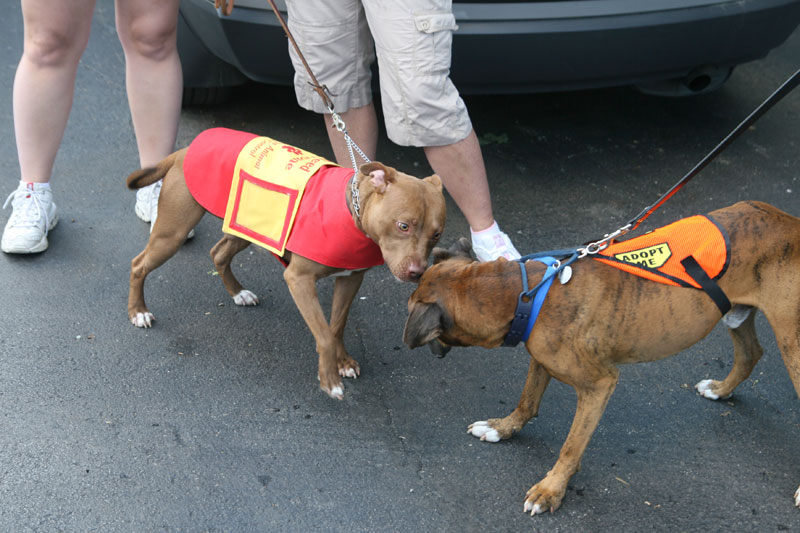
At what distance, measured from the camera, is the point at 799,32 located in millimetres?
6852

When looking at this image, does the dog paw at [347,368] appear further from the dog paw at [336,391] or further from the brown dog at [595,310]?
the brown dog at [595,310]

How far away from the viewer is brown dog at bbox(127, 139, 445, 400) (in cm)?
308

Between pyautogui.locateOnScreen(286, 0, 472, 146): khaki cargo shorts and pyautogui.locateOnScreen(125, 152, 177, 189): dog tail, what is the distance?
82cm

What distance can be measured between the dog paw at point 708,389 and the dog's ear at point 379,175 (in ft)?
5.49

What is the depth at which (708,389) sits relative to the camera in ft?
11.4

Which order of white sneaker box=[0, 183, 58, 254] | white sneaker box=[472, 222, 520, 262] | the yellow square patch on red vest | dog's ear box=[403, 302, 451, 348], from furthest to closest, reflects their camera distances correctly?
white sneaker box=[0, 183, 58, 254], white sneaker box=[472, 222, 520, 262], the yellow square patch on red vest, dog's ear box=[403, 302, 451, 348]

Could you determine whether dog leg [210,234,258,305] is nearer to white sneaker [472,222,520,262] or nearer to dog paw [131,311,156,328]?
dog paw [131,311,156,328]

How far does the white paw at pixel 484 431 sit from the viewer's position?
10.7ft

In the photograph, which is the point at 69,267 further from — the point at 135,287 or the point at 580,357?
the point at 580,357

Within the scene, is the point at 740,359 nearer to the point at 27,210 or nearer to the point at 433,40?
the point at 433,40

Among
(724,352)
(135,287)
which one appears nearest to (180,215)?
(135,287)

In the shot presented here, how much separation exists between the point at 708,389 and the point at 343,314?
1661 mm

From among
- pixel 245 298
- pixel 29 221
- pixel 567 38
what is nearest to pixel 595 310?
pixel 245 298

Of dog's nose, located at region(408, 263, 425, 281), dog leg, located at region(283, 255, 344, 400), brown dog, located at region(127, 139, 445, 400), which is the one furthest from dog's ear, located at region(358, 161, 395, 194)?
dog leg, located at region(283, 255, 344, 400)
